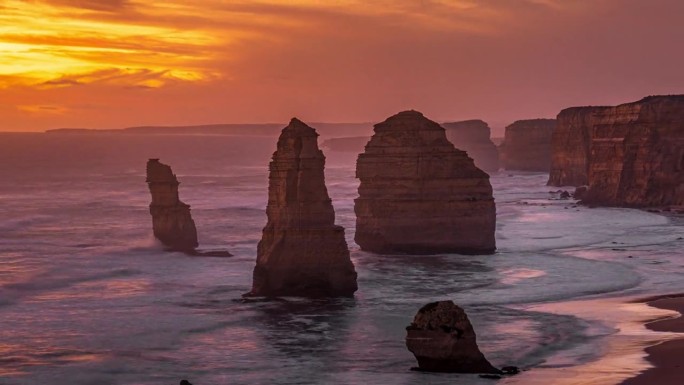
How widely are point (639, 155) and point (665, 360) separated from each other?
65.7 metres

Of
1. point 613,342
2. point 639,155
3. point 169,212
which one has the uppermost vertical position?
point 639,155

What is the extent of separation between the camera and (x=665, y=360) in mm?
31203

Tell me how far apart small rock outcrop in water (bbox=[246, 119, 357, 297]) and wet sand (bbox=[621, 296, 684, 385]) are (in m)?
11.4

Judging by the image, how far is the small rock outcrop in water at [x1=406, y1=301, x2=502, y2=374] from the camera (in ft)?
93.5

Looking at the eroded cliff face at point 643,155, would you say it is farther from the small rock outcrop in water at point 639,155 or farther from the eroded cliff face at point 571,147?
the eroded cliff face at point 571,147

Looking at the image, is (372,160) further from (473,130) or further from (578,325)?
(473,130)

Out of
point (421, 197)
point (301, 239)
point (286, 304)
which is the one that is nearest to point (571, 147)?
point (421, 197)

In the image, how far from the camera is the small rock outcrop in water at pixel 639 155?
306 feet

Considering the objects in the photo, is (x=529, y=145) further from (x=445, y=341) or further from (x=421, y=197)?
(x=445, y=341)

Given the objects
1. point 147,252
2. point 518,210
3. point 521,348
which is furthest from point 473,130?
point 521,348

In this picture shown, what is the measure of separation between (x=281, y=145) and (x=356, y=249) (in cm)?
1758

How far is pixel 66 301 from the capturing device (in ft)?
151

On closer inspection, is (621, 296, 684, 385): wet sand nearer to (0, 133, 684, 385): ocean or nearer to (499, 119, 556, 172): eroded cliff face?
(0, 133, 684, 385): ocean

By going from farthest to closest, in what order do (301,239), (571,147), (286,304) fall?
1. (571,147)
2. (301,239)
3. (286,304)
